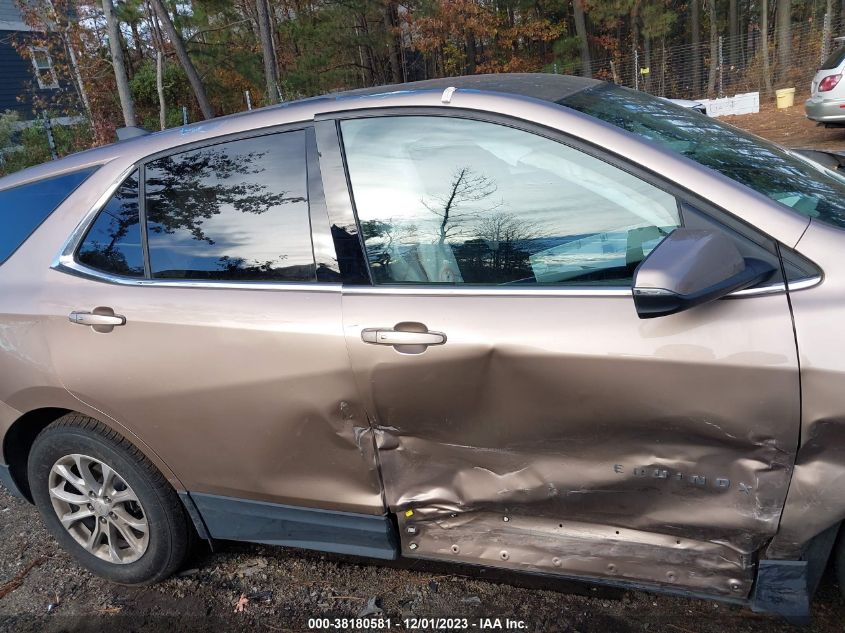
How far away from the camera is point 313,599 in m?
2.72

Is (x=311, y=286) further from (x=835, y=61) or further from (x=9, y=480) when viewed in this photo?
(x=835, y=61)

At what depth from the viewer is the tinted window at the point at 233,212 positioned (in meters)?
2.37

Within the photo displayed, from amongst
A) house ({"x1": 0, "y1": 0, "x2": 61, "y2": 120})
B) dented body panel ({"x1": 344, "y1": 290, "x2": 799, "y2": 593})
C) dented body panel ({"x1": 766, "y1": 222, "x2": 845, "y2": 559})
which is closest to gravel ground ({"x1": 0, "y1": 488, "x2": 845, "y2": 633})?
dented body panel ({"x1": 344, "y1": 290, "x2": 799, "y2": 593})

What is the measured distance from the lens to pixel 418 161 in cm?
228

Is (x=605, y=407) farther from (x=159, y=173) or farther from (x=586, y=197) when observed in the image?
(x=159, y=173)

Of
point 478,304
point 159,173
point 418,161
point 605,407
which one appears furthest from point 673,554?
point 159,173

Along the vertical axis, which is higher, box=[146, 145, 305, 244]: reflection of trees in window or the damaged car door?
box=[146, 145, 305, 244]: reflection of trees in window

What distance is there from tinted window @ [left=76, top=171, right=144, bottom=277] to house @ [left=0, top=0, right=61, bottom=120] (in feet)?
76.2

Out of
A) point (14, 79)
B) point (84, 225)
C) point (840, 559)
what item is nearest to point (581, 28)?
point (14, 79)

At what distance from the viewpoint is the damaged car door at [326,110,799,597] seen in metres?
1.86

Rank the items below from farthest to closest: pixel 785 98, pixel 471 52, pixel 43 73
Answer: pixel 471 52, pixel 43 73, pixel 785 98

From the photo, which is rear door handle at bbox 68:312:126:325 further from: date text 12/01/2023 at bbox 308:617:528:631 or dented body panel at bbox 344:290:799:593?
date text 12/01/2023 at bbox 308:617:528:631

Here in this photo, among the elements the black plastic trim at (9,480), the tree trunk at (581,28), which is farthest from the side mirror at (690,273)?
the tree trunk at (581,28)

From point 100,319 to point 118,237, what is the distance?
0.33 meters
